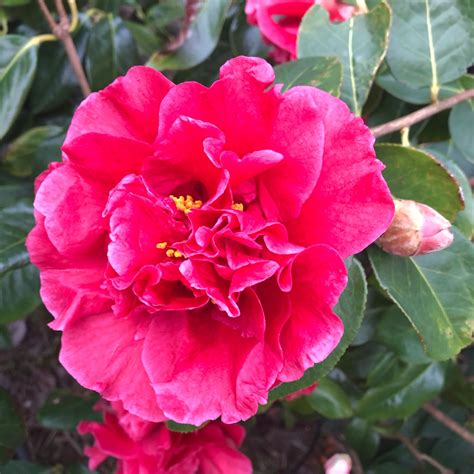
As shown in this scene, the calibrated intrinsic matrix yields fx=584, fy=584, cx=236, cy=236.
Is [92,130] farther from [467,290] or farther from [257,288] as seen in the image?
[467,290]

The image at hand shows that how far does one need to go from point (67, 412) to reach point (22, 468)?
148 millimetres

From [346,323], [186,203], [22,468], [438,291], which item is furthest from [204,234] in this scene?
[22,468]

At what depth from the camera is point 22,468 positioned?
1293 mm

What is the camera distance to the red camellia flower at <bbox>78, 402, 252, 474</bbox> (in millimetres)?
884

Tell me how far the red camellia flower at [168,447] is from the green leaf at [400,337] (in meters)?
0.32

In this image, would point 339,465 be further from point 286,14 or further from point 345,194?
point 286,14

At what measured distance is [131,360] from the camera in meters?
0.61

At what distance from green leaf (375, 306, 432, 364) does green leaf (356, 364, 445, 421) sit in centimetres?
9

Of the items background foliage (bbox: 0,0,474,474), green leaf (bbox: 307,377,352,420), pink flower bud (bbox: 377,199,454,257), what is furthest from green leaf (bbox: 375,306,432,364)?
pink flower bud (bbox: 377,199,454,257)

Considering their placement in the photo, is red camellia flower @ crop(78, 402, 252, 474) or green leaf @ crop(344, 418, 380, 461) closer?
red camellia flower @ crop(78, 402, 252, 474)

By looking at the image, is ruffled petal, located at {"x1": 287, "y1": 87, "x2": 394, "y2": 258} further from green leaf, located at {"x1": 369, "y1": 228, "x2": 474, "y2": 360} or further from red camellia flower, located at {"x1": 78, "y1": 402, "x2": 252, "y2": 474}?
red camellia flower, located at {"x1": 78, "y1": 402, "x2": 252, "y2": 474}

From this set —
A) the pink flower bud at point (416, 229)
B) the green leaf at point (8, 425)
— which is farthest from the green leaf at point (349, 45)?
the green leaf at point (8, 425)

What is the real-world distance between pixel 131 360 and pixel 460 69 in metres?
0.64

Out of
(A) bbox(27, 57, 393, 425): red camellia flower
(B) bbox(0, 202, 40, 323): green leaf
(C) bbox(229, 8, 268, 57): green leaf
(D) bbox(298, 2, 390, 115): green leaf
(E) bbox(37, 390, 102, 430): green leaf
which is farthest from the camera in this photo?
(E) bbox(37, 390, 102, 430): green leaf
